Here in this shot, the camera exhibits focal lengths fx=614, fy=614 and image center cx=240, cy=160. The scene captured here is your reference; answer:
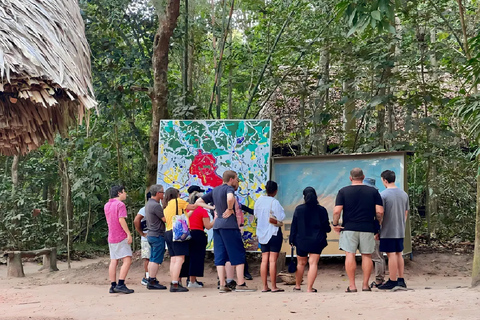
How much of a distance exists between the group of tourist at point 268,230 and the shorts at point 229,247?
0.04 feet

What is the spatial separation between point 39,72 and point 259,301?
3.93m

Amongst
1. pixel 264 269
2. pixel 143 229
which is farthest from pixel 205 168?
pixel 264 269

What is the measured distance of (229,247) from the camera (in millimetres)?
8148

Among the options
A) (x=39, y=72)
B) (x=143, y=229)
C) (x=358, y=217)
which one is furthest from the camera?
(x=143, y=229)

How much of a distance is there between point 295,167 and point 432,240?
13.9 feet

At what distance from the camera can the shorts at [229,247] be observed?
8.13m

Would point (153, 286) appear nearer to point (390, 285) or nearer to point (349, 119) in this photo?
point (390, 285)

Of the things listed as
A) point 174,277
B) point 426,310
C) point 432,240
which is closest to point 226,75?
point 432,240

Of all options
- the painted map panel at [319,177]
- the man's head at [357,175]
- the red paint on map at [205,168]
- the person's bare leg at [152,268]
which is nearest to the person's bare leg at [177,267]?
the person's bare leg at [152,268]

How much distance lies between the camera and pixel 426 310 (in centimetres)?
607

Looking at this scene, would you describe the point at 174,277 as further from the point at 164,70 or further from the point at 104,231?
the point at 104,231

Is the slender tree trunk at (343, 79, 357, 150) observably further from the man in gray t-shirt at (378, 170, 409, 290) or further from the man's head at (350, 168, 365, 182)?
the man's head at (350, 168, 365, 182)

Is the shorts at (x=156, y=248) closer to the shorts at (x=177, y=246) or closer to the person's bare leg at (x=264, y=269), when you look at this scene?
the shorts at (x=177, y=246)

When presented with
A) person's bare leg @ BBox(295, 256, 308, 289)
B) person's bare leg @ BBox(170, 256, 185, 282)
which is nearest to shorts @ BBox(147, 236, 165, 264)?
person's bare leg @ BBox(170, 256, 185, 282)
